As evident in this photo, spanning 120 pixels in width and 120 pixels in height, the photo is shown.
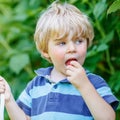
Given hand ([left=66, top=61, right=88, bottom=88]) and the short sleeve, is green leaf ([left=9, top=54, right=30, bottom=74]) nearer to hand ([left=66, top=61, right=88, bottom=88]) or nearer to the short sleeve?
the short sleeve

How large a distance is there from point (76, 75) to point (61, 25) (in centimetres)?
25

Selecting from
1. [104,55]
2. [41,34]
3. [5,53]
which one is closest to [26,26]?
[5,53]

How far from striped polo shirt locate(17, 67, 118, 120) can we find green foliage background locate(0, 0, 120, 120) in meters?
0.60

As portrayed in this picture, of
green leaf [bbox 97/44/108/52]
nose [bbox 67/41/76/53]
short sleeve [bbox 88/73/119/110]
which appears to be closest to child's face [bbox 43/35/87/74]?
nose [bbox 67/41/76/53]

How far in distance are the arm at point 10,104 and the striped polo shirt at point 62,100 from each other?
61mm

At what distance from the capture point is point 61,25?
8.93 feet

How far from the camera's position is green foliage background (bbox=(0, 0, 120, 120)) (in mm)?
3686

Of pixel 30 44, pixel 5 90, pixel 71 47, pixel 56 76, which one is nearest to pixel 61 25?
pixel 71 47

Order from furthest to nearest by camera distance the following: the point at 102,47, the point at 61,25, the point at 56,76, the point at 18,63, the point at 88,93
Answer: the point at 18,63 < the point at 102,47 < the point at 56,76 < the point at 61,25 < the point at 88,93

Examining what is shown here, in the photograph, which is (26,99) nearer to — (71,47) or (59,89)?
(59,89)

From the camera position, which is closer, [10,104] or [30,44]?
[10,104]

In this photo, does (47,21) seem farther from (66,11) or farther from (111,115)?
(111,115)

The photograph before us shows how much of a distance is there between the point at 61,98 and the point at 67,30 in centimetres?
28

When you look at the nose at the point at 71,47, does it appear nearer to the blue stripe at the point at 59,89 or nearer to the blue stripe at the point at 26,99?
the blue stripe at the point at 59,89
